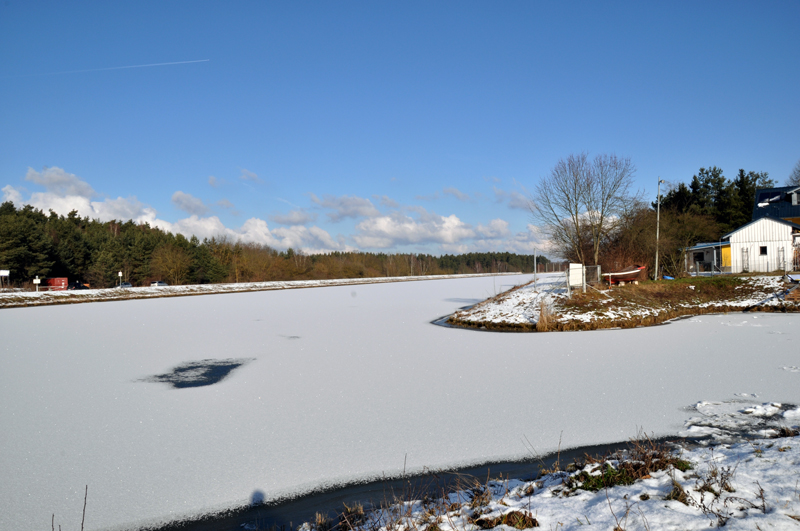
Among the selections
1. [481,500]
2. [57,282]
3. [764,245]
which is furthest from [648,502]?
[57,282]

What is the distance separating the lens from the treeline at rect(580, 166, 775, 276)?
2555 cm

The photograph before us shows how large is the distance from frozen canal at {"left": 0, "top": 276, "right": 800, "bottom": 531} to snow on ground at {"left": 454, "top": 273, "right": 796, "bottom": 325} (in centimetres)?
298

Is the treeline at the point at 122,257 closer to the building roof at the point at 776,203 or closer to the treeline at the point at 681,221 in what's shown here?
the treeline at the point at 681,221

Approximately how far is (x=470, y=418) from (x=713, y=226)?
37.6m

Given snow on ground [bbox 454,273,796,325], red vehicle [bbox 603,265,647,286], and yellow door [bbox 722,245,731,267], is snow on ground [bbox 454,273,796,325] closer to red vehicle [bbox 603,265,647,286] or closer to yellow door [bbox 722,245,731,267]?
red vehicle [bbox 603,265,647,286]

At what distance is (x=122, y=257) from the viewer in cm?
4916

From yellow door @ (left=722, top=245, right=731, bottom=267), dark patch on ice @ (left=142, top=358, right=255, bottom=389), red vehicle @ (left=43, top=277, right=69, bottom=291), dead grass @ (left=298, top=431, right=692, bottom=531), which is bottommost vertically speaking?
dark patch on ice @ (left=142, top=358, right=255, bottom=389)

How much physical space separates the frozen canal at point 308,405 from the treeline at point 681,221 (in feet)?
44.6

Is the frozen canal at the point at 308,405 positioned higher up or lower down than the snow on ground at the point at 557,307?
lower down

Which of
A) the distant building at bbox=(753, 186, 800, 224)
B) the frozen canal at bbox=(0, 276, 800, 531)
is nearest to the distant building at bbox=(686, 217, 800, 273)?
the distant building at bbox=(753, 186, 800, 224)

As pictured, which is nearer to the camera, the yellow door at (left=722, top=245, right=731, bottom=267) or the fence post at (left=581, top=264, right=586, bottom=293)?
the fence post at (left=581, top=264, right=586, bottom=293)

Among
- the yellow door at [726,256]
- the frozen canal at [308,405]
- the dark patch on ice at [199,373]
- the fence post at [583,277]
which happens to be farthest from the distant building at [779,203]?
the dark patch on ice at [199,373]

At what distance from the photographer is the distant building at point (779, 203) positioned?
33031 mm

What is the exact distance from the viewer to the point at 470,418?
5.73 m
